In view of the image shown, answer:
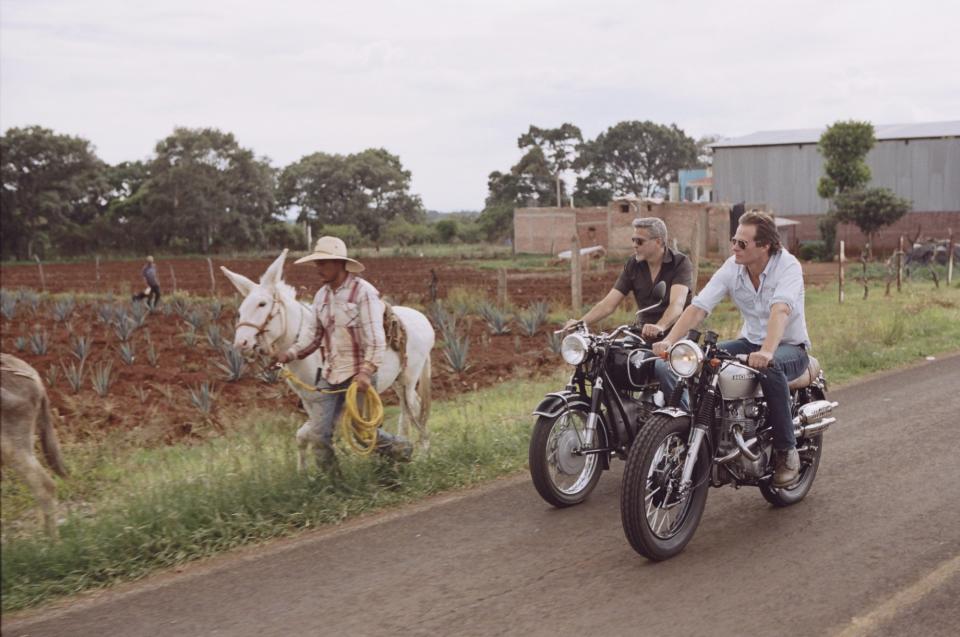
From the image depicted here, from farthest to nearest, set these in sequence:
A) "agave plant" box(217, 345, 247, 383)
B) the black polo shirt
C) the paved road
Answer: "agave plant" box(217, 345, 247, 383)
the black polo shirt
the paved road

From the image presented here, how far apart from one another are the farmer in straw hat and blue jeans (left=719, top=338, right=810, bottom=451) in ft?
7.72

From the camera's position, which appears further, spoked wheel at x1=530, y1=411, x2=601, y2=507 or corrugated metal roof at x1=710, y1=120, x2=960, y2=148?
corrugated metal roof at x1=710, y1=120, x2=960, y2=148

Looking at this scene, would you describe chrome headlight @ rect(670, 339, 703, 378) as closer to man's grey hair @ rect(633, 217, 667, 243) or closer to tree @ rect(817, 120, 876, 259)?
man's grey hair @ rect(633, 217, 667, 243)

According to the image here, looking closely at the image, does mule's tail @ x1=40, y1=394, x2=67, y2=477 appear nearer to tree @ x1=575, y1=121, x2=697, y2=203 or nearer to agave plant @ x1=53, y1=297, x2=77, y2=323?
agave plant @ x1=53, y1=297, x2=77, y2=323

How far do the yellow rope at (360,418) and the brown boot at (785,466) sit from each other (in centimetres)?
262

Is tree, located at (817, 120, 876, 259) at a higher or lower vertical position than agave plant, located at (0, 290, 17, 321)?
higher

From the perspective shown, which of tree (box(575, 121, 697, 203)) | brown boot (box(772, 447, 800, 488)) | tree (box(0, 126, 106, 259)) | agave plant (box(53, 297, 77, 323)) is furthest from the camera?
tree (box(575, 121, 697, 203))

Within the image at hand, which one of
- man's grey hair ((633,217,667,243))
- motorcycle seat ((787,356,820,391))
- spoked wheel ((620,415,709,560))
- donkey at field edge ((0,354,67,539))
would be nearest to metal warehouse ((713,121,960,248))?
man's grey hair ((633,217,667,243))

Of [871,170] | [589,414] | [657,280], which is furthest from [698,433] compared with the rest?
[871,170]

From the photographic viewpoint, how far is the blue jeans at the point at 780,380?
230 inches

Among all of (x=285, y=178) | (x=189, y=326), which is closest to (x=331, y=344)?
(x=189, y=326)

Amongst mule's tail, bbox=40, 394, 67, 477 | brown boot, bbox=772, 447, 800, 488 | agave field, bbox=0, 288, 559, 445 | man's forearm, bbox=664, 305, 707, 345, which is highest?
man's forearm, bbox=664, 305, 707, 345

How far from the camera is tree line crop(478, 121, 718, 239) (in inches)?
2955

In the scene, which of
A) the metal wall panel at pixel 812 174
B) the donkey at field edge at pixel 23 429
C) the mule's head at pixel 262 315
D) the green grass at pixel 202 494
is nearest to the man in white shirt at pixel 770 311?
the green grass at pixel 202 494
